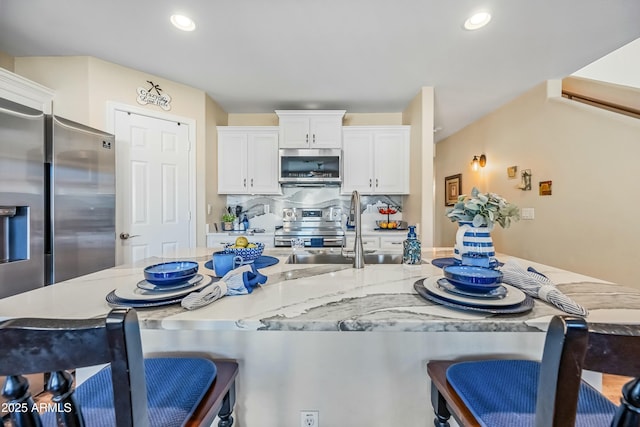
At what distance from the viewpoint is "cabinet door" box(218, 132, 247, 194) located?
352 cm

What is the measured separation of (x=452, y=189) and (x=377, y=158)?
80.0 inches

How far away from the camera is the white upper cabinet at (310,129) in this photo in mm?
3396

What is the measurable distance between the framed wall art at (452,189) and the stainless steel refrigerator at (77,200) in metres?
4.63

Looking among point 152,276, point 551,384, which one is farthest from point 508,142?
point 152,276

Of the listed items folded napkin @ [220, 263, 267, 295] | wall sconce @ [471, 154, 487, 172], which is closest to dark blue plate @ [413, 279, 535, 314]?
folded napkin @ [220, 263, 267, 295]

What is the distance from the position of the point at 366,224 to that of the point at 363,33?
92.7 inches

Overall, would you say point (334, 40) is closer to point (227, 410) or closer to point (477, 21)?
point (477, 21)

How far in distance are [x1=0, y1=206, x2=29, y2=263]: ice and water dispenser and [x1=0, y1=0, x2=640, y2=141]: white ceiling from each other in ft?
4.64

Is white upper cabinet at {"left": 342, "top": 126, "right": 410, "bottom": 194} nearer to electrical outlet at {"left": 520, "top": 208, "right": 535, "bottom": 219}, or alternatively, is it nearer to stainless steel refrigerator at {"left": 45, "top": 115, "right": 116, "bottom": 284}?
electrical outlet at {"left": 520, "top": 208, "right": 535, "bottom": 219}

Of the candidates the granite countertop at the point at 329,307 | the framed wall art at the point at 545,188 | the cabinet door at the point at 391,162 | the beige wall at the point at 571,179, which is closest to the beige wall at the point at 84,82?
the granite countertop at the point at 329,307

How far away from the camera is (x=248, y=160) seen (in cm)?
353

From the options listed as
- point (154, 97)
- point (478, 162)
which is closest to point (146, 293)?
point (154, 97)

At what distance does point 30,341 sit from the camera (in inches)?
16.6

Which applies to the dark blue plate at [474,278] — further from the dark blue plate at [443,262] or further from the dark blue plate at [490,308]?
the dark blue plate at [443,262]
